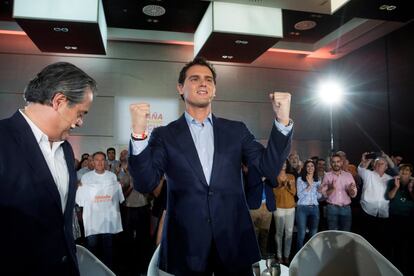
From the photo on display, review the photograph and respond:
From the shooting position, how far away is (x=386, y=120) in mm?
6539

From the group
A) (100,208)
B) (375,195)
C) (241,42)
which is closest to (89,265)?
(100,208)

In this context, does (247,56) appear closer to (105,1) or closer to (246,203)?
(105,1)

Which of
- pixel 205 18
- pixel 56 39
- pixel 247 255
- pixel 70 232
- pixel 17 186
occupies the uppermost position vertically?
pixel 205 18

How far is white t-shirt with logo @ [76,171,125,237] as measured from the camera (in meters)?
3.77

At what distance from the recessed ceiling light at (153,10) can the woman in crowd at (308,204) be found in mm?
3403

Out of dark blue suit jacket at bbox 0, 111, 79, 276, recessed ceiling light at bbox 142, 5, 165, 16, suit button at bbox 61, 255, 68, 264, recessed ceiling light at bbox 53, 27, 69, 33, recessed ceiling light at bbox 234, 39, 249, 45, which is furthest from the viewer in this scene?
recessed ceiling light at bbox 142, 5, 165, 16

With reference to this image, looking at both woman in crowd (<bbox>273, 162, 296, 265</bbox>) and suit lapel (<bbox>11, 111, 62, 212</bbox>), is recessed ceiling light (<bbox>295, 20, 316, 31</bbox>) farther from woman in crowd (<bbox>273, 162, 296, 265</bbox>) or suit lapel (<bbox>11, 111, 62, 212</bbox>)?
suit lapel (<bbox>11, 111, 62, 212</bbox>)

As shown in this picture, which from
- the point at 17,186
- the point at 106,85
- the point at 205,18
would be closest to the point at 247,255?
the point at 17,186

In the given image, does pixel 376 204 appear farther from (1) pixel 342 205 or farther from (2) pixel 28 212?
(2) pixel 28 212

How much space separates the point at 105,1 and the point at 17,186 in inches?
197

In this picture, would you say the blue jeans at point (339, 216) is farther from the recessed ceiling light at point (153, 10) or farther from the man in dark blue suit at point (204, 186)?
the recessed ceiling light at point (153, 10)

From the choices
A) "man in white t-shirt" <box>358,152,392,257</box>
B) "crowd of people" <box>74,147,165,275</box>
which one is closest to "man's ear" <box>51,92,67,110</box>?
"crowd of people" <box>74,147,165,275</box>

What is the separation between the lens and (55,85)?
1.14 m

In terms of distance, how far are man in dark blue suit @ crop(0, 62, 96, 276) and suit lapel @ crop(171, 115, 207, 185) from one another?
36 cm
